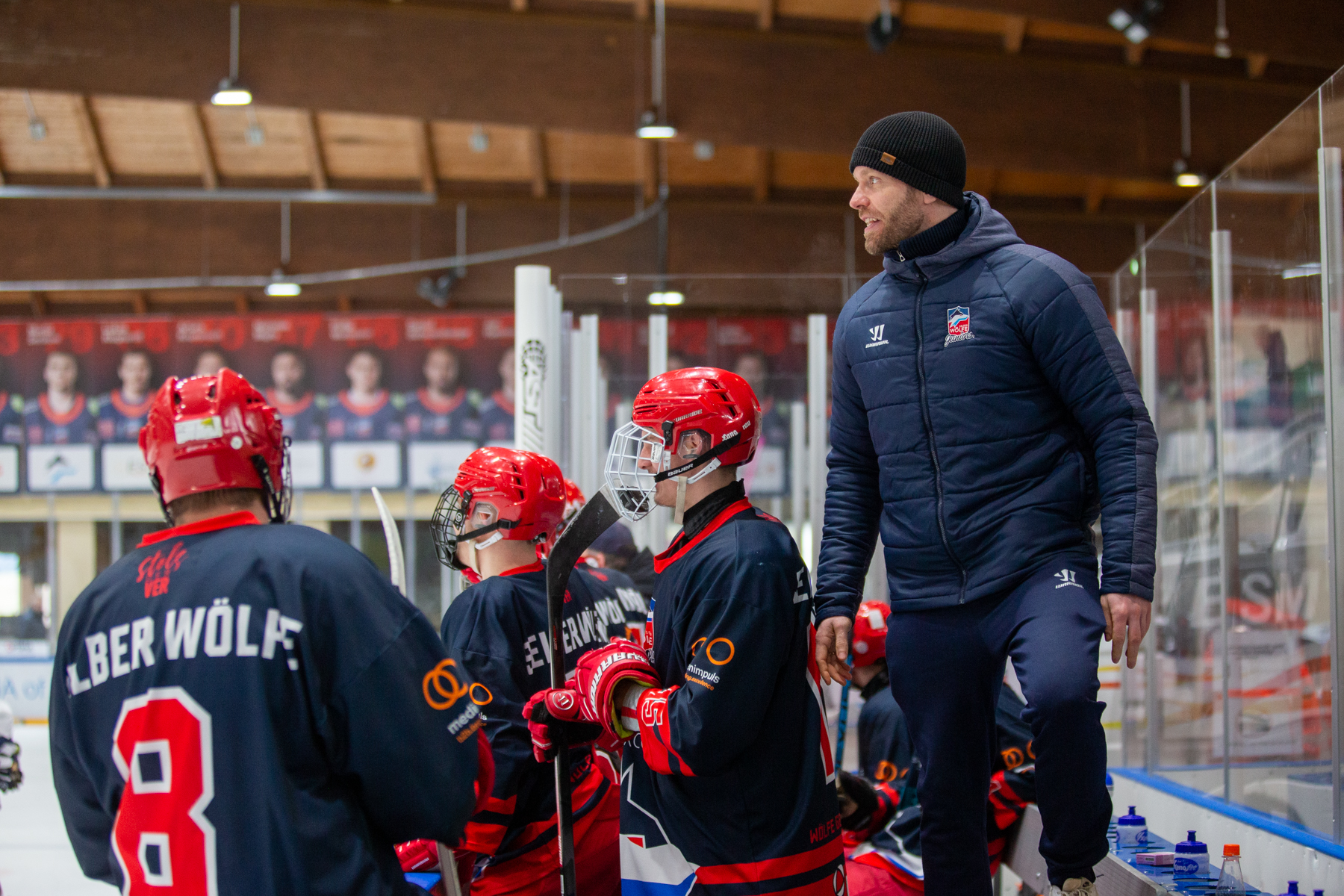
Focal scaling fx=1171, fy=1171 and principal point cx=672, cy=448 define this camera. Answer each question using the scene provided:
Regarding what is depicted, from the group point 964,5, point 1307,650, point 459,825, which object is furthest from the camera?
point 964,5

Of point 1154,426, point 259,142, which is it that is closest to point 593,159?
point 259,142

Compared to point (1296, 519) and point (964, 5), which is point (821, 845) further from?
point (964, 5)

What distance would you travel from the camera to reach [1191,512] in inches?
167

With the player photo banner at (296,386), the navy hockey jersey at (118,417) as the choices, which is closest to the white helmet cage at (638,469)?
the player photo banner at (296,386)

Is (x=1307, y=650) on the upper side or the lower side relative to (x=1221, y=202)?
lower

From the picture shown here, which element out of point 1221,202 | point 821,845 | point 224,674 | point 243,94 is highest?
point 243,94

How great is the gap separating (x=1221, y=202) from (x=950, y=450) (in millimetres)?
2239

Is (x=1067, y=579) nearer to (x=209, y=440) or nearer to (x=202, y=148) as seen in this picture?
(x=209, y=440)

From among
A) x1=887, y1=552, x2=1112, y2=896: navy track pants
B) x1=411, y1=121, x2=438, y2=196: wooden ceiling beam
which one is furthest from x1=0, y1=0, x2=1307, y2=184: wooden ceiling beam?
x1=887, y1=552, x2=1112, y2=896: navy track pants

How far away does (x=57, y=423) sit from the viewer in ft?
40.2

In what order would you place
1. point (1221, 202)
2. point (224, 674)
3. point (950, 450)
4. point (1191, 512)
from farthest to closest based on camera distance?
point (1191, 512) < point (1221, 202) < point (950, 450) < point (224, 674)

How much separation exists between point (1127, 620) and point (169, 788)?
1478mm

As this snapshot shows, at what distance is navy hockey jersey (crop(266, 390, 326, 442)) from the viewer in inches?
478

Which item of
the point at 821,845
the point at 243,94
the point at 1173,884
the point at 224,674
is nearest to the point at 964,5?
the point at 243,94
